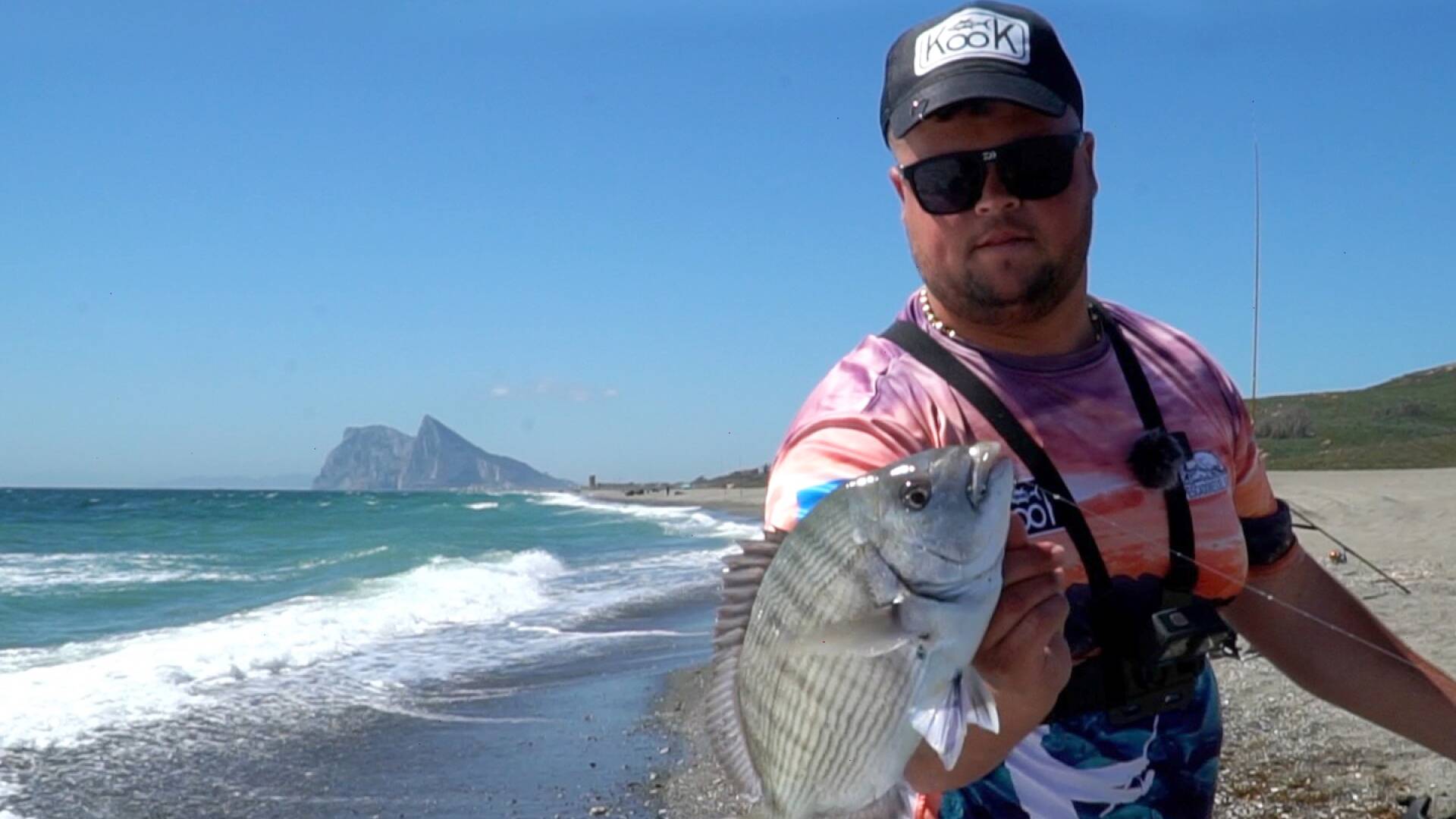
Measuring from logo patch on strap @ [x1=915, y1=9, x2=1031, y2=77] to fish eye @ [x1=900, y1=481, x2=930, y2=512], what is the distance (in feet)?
2.60

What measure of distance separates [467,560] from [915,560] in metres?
25.0

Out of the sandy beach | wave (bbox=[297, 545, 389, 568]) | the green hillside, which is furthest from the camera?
the green hillside

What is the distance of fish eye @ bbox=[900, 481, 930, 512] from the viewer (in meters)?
1.64

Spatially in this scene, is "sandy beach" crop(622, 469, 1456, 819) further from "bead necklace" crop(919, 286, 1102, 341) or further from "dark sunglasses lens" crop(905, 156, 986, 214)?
"dark sunglasses lens" crop(905, 156, 986, 214)

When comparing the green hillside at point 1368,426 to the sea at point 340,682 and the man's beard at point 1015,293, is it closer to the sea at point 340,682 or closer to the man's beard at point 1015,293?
the sea at point 340,682

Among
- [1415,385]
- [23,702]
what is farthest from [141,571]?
[1415,385]

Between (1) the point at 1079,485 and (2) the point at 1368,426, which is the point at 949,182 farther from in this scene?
(2) the point at 1368,426

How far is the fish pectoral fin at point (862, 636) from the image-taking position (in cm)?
164

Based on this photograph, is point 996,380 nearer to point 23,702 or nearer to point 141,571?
point 23,702

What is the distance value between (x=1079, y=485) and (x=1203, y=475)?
26 cm

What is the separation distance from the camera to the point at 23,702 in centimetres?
1001

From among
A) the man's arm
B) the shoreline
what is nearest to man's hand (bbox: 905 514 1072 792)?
the man's arm

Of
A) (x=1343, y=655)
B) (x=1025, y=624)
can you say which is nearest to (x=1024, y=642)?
(x=1025, y=624)

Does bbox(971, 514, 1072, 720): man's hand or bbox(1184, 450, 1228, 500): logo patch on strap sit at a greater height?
bbox(1184, 450, 1228, 500): logo patch on strap
